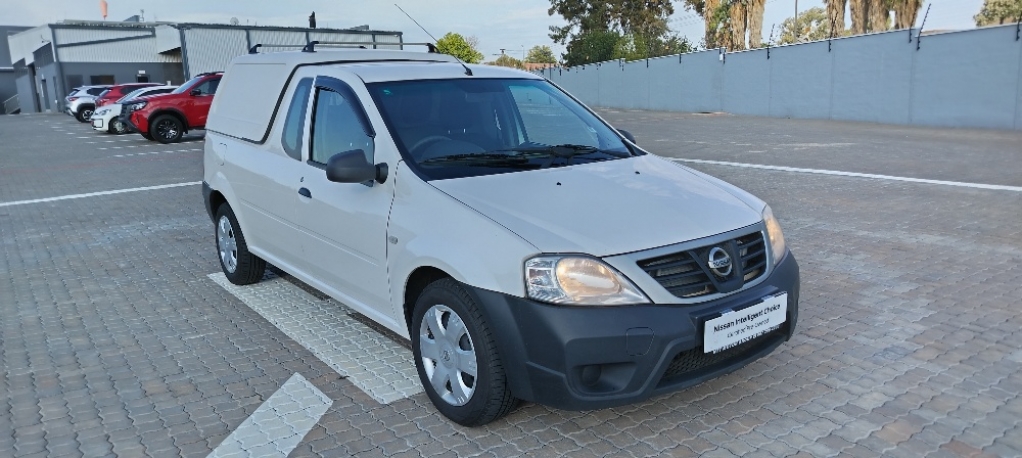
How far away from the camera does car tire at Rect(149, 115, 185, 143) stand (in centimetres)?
2050

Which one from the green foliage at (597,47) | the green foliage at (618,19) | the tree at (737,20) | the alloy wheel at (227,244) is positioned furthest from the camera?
the green foliage at (618,19)

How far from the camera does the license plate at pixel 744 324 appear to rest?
10.6ft

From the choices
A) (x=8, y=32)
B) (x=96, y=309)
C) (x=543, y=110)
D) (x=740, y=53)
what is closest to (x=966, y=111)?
(x=740, y=53)

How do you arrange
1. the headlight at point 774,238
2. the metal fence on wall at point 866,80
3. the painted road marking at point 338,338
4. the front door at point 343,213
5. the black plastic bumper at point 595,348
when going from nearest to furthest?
the black plastic bumper at point 595,348 → the headlight at point 774,238 → the front door at point 343,213 → the painted road marking at point 338,338 → the metal fence on wall at point 866,80

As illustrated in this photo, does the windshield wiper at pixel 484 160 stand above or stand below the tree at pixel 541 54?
below

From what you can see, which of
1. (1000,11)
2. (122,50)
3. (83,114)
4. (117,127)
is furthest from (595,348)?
(122,50)

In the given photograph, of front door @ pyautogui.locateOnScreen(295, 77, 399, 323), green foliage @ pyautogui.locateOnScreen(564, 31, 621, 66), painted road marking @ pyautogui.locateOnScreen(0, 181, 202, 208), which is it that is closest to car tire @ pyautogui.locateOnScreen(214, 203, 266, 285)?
front door @ pyautogui.locateOnScreen(295, 77, 399, 323)

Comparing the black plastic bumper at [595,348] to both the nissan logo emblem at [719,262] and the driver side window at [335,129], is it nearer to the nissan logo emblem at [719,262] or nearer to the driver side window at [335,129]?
the nissan logo emblem at [719,262]

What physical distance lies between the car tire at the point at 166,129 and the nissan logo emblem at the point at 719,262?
20.2 m

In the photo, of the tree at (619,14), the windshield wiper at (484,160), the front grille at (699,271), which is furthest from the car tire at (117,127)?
the tree at (619,14)

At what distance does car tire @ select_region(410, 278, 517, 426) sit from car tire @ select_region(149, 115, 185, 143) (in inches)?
757

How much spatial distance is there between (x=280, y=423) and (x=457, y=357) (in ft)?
3.13

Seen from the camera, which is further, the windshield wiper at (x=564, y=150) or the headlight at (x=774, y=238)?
the windshield wiper at (x=564, y=150)

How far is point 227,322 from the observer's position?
5.24m
